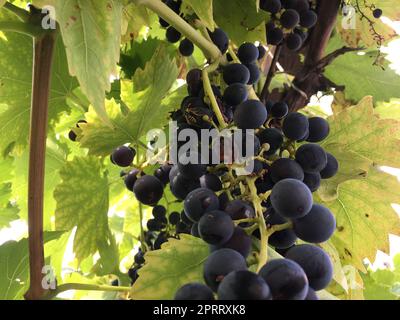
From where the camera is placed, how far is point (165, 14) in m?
0.78

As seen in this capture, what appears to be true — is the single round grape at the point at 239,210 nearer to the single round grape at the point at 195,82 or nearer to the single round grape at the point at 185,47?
the single round grape at the point at 195,82

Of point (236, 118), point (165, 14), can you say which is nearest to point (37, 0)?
point (165, 14)

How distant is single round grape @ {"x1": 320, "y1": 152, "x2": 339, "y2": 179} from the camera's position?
0.71 meters

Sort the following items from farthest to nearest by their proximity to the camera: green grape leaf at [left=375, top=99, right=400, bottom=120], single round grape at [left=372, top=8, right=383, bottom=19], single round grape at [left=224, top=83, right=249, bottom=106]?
green grape leaf at [left=375, top=99, right=400, bottom=120] → single round grape at [left=372, top=8, right=383, bottom=19] → single round grape at [left=224, top=83, right=249, bottom=106]

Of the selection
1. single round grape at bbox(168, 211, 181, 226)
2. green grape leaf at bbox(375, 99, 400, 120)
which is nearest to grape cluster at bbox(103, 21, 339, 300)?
single round grape at bbox(168, 211, 181, 226)

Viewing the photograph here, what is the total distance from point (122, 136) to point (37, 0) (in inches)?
14.7

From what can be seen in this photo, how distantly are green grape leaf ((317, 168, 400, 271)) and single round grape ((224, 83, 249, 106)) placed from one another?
24 centimetres

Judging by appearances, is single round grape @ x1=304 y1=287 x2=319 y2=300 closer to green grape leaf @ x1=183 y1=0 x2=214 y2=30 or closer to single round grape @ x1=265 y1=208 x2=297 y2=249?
single round grape @ x1=265 y1=208 x2=297 y2=249

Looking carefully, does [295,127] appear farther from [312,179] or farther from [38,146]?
[38,146]

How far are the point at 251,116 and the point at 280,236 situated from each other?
0.17 metres

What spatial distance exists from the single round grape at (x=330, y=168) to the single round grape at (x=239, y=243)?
0.21 metres

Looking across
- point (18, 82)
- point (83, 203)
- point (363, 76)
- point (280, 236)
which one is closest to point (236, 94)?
point (280, 236)

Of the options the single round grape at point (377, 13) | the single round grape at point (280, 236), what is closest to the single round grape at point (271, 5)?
the single round grape at point (377, 13)
